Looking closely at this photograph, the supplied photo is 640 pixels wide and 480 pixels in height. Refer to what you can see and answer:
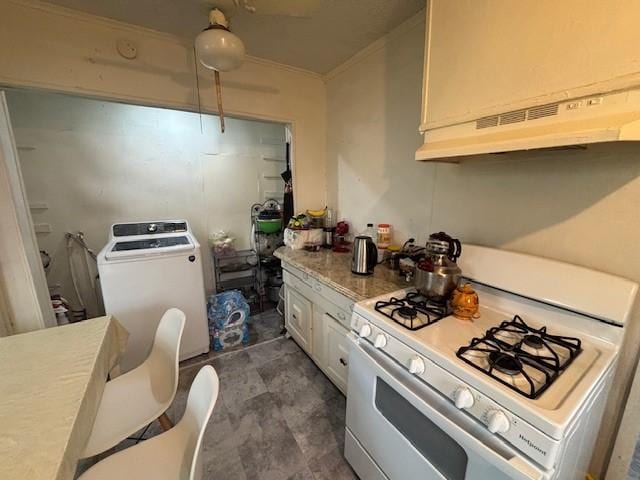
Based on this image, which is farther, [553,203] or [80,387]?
[553,203]

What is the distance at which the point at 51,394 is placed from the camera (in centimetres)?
85

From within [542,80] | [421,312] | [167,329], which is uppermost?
[542,80]

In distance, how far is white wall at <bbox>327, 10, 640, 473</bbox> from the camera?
3.14 ft

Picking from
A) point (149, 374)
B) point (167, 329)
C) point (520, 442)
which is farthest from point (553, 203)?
point (149, 374)

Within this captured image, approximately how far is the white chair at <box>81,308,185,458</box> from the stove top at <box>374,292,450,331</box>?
3.08ft

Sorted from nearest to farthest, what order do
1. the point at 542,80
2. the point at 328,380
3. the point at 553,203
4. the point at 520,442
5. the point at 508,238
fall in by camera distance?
the point at 520,442, the point at 542,80, the point at 553,203, the point at 508,238, the point at 328,380

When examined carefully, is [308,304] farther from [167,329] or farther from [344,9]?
[344,9]

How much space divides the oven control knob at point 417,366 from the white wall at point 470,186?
2.63ft

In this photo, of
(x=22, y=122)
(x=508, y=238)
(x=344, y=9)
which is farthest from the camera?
(x=22, y=122)

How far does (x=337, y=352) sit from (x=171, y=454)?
3.12ft

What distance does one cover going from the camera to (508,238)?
1269 mm

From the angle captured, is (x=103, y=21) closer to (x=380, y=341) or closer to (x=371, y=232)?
(x=371, y=232)

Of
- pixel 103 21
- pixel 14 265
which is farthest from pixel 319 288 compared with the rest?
pixel 103 21

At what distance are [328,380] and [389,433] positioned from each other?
988mm
